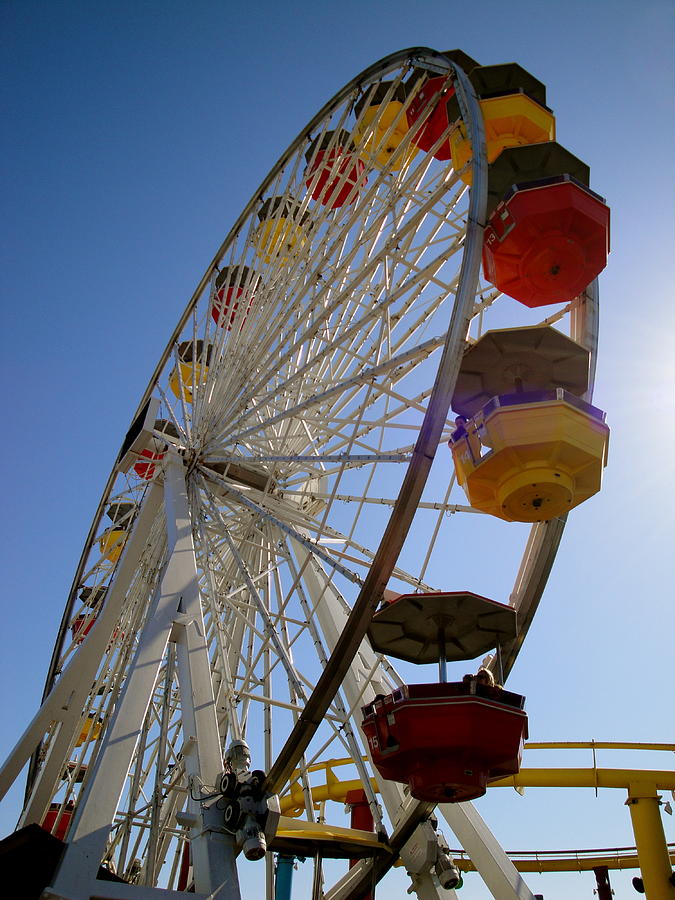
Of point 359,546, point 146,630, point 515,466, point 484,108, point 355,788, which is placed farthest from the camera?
point 355,788

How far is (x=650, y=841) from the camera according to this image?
952 centimetres

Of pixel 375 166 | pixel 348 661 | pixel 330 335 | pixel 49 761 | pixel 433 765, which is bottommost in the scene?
pixel 433 765

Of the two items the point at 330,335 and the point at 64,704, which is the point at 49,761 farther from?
the point at 330,335

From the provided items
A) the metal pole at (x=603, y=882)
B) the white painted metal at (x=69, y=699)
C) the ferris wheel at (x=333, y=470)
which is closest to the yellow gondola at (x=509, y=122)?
the ferris wheel at (x=333, y=470)

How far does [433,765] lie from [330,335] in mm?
5843

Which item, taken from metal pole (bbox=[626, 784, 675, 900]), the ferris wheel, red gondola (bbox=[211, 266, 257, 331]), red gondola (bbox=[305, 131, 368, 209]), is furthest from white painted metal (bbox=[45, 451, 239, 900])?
metal pole (bbox=[626, 784, 675, 900])

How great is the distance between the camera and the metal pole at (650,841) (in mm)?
9219

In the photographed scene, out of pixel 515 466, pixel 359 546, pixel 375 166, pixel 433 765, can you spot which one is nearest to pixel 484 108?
pixel 375 166

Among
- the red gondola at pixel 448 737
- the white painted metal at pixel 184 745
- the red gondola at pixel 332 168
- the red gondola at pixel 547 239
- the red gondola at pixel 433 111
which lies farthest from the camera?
the red gondola at pixel 332 168

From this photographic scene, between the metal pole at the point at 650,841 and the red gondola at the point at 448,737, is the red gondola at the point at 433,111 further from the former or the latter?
the metal pole at the point at 650,841

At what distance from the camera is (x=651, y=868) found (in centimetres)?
A: 935

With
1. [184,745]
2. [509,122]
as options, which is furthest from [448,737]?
[509,122]

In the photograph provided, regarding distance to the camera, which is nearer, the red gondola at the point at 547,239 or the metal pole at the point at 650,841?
the red gondola at the point at 547,239

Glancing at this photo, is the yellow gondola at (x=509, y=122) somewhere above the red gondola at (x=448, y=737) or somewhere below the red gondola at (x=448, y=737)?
above
